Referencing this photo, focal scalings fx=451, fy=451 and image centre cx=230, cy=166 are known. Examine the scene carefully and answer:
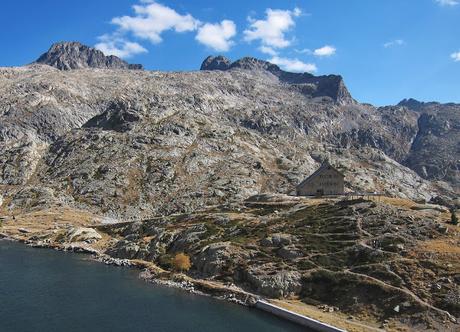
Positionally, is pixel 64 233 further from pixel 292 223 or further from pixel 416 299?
pixel 416 299

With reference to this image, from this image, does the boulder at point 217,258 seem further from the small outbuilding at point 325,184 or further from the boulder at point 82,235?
the small outbuilding at point 325,184

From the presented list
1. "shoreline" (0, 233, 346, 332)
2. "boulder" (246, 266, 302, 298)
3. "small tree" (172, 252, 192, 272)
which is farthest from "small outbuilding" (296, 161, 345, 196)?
"boulder" (246, 266, 302, 298)

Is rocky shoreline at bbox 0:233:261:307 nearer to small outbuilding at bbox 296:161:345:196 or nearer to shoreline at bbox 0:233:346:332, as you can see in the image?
shoreline at bbox 0:233:346:332

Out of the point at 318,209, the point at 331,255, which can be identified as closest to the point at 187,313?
the point at 331,255

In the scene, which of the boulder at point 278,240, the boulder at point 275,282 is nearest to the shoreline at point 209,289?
the boulder at point 275,282

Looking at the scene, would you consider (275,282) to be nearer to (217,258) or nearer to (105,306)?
(217,258)

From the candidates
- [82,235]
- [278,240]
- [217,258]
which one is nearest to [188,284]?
[217,258]
